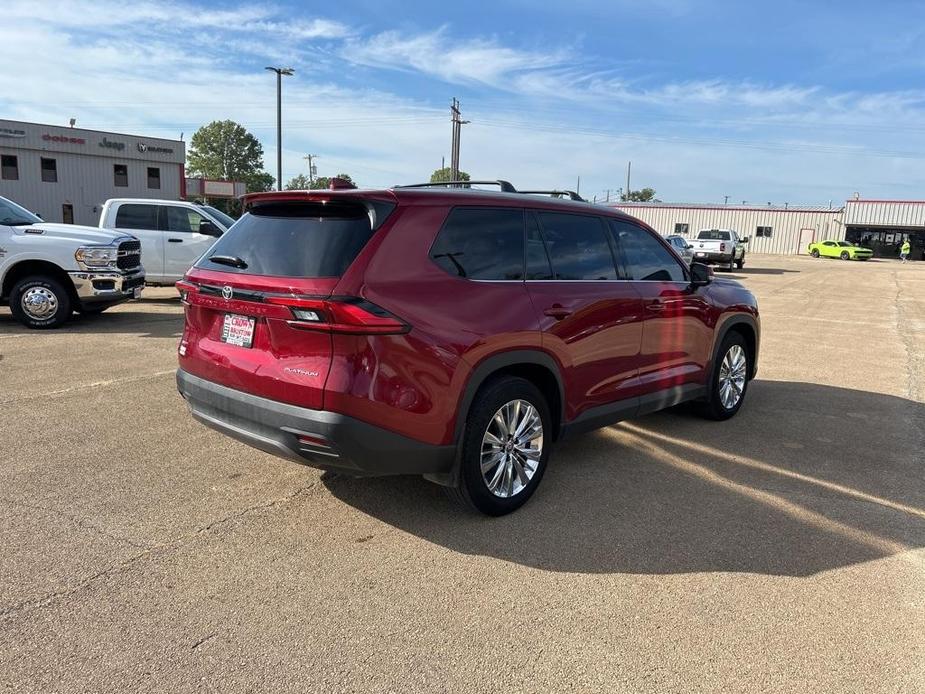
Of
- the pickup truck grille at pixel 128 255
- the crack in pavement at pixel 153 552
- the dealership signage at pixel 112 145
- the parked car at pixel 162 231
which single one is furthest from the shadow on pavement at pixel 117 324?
the dealership signage at pixel 112 145

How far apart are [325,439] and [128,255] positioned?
825 cm

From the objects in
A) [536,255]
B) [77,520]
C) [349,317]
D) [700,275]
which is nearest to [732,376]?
[700,275]

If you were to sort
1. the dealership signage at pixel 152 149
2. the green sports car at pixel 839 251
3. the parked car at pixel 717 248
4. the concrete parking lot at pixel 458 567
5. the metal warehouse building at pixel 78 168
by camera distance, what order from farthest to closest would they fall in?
the green sports car at pixel 839 251 → the dealership signage at pixel 152 149 → the metal warehouse building at pixel 78 168 → the parked car at pixel 717 248 → the concrete parking lot at pixel 458 567

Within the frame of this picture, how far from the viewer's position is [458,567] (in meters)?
3.30

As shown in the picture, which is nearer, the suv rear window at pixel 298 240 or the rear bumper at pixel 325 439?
the rear bumper at pixel 325 439

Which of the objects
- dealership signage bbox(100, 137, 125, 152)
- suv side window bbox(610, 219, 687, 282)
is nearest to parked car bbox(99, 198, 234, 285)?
suv side window bbox(610, 219, 687, 282)

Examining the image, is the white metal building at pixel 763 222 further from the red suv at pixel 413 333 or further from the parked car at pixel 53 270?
the red suv at pixel 413 333

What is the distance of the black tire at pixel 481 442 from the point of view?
356 cm

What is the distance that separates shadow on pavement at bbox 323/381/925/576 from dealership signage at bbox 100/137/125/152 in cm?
4289

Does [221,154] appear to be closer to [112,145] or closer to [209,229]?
[112,145]

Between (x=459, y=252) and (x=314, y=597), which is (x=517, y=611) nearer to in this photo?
(x=314, y=597)

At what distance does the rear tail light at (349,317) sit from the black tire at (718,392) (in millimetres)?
3466

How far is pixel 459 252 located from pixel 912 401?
5671mm

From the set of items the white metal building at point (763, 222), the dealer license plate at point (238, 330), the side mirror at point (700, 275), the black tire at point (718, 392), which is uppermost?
the white metal building at point (763, 222)
